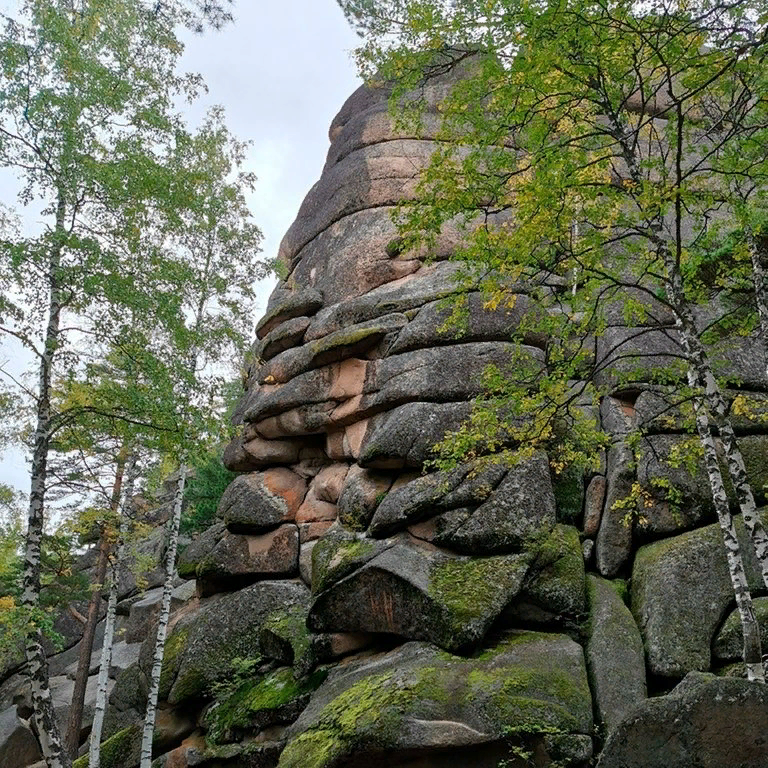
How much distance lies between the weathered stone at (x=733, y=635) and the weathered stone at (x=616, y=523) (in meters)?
2.18

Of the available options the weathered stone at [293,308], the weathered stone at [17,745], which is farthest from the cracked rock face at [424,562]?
the weathered stone at [17,745]

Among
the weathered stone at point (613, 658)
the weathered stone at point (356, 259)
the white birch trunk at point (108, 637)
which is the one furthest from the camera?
the weathered stone at point (356, 259)

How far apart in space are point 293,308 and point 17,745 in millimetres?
16717

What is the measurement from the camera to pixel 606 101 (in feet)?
26.0

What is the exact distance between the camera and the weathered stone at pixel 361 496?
44.7 feet

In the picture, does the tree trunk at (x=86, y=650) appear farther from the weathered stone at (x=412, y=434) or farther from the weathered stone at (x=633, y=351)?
the weathered stone at (x=633, y=351)

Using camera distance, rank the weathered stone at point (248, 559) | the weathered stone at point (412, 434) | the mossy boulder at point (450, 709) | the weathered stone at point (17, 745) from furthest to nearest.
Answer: the weathered stone at point (17, 745)
the weathered stone at point (248, 559)
the weathered stone at point (412, 434)
the mossy boulder at point (450, 709)

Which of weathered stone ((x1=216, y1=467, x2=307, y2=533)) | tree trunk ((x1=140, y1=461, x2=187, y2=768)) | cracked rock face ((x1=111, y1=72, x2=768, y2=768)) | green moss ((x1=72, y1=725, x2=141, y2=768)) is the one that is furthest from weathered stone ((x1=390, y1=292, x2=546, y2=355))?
green moss ((x1=72, y1=725, x2=141, y2=768))

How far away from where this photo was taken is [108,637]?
15742 millimetres

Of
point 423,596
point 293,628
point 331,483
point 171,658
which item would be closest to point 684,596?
point 423,596

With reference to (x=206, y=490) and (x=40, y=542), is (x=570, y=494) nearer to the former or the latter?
(x=40, y=542)

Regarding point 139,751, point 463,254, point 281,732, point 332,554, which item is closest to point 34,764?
point 139,751

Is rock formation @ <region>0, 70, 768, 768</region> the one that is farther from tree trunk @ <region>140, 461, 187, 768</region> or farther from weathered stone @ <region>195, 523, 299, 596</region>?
tree trunk @ <region>140, 461, 187, 768</region>

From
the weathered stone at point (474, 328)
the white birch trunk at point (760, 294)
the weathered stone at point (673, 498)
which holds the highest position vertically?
the weathered stone at point (474, 328)
